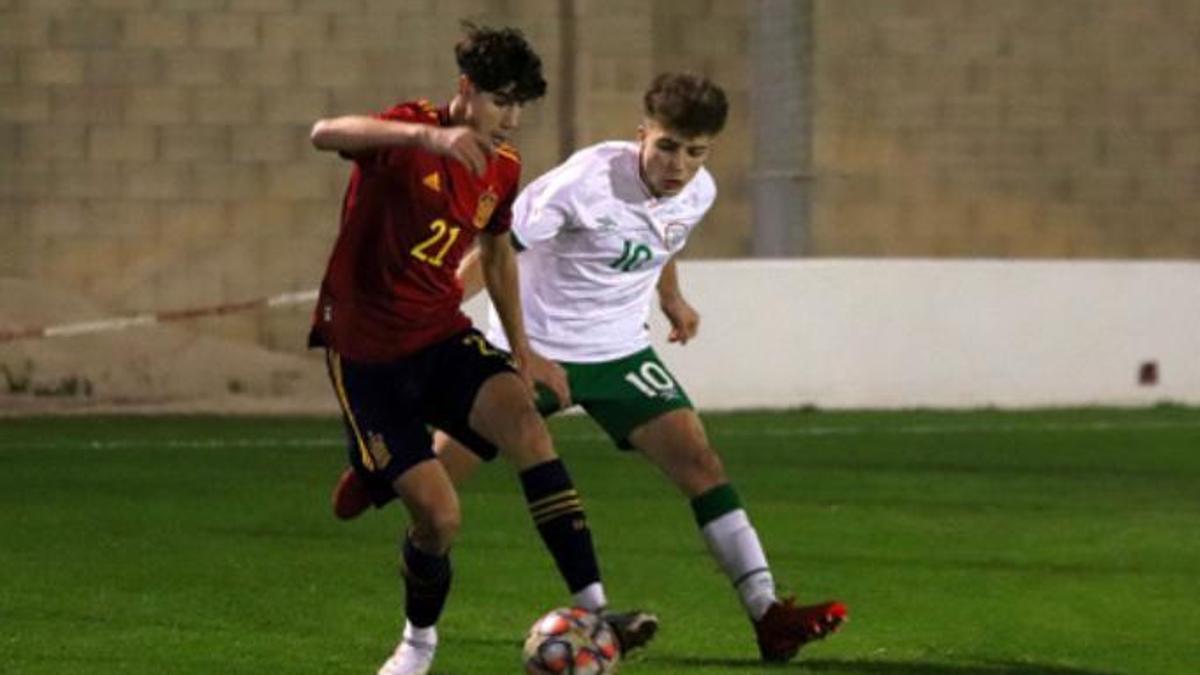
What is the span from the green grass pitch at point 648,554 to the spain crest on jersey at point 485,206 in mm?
1270

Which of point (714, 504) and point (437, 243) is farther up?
point (437, 243)

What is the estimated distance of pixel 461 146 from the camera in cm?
744

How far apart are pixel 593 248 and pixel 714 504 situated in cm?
86

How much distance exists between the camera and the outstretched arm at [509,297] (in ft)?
28.3

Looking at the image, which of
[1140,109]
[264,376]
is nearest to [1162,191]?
[1140,109]

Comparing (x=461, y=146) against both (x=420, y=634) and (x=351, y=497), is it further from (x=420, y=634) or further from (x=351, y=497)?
(x=420, y=634)

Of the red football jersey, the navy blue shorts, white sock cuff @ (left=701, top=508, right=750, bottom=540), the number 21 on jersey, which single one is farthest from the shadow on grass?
the number 21 on jersey

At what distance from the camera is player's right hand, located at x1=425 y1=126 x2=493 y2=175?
Result: 24.4 ft

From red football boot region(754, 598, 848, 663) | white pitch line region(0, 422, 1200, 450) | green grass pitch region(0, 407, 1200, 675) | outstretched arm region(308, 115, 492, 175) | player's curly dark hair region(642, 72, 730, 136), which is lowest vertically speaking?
white pitch line region(0, 422, 1200, 450)

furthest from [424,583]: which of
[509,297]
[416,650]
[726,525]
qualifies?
[726,525]

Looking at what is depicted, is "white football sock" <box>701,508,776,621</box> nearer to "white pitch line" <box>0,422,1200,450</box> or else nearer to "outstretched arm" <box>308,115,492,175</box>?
"outstretched arm" <box>308,115,492,175</box>

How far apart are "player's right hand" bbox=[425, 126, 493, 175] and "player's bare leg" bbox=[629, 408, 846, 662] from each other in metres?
1.62

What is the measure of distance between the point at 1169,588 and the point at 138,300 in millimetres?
12637

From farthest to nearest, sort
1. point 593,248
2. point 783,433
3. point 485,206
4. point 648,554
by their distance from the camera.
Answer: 1. point 783,433
2. point 648,554
3. point 593,248
4. point 485,206
